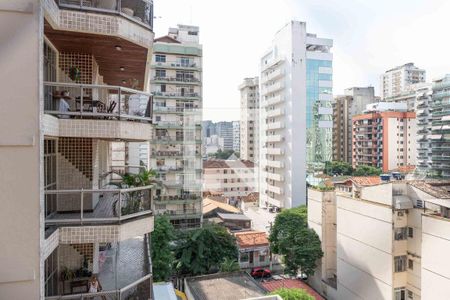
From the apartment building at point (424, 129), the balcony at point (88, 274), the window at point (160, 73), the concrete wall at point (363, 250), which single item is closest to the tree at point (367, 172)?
the apartment building at point (424, 129)

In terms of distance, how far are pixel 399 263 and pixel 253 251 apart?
11.9 meters

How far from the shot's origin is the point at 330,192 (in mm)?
19531

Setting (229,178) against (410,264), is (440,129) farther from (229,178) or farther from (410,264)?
(410,264)

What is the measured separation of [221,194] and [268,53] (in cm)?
1874

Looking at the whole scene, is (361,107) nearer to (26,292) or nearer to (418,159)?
(418,159)

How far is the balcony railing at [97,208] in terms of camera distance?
15.3 feet

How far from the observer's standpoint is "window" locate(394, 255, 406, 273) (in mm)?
14666

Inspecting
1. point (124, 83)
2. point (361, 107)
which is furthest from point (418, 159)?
point (124, 83)

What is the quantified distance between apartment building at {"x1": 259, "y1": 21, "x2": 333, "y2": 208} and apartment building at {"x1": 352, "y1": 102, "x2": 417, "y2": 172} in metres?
20.1

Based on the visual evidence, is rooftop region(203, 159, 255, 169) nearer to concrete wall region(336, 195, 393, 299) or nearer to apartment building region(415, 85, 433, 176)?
concrete wall region(336, 195, 393, 299)

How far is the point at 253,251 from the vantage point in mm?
24922

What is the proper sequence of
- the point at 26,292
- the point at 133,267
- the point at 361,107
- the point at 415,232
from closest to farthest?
the point at 26,292
the point at 133,267
the point at 415,232
the point at 361,107

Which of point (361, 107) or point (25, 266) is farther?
point (361, 107)

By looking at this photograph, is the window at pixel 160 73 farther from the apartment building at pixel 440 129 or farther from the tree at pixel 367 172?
the apartment building at pixel 440 129
